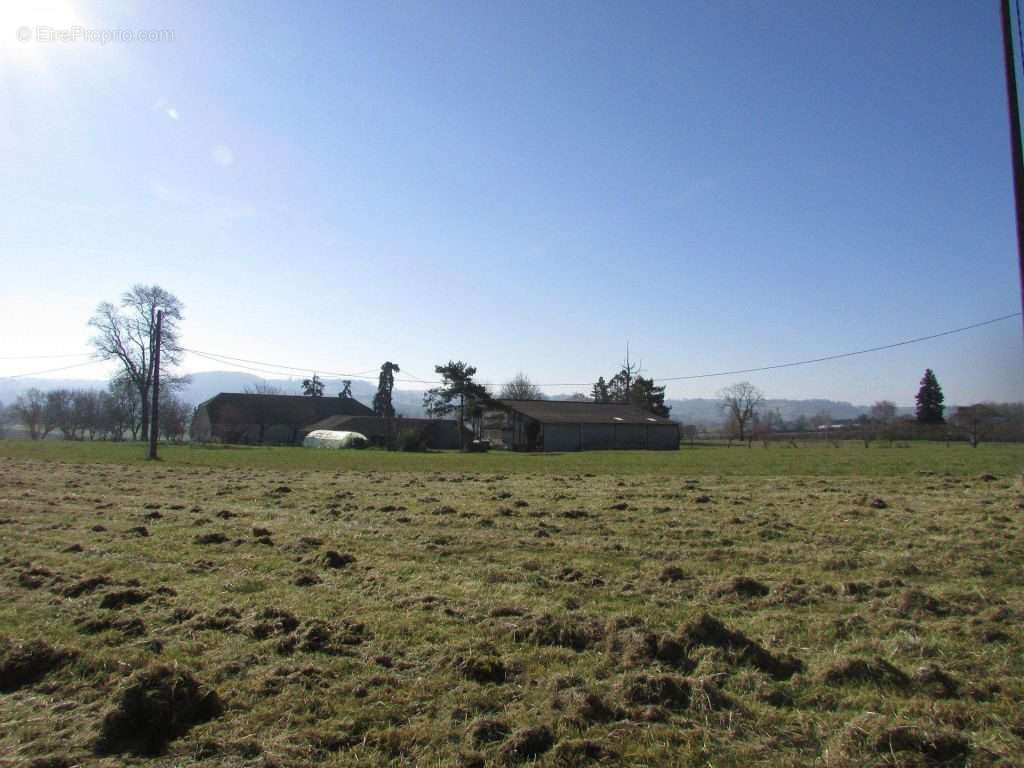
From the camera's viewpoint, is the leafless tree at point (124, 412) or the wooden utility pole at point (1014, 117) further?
the leafless tree at point (124, 412)

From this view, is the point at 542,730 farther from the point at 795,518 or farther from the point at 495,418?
the point at 495,418

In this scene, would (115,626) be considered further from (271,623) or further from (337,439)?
(337,439)

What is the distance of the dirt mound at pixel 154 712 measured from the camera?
3.88 metres

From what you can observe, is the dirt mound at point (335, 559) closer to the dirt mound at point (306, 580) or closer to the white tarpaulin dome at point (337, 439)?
the dirt mound at point (306, 580)

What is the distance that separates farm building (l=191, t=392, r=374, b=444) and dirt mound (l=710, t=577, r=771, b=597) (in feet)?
279

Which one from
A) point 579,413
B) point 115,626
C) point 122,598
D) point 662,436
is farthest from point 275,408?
point 115,626

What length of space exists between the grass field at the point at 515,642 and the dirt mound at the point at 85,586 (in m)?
0.07

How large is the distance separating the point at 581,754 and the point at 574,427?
64417 millimetres

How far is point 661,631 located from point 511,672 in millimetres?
1503

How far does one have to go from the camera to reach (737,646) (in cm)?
536

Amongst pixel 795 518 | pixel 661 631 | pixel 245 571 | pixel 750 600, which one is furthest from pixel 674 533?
pixel 245 571

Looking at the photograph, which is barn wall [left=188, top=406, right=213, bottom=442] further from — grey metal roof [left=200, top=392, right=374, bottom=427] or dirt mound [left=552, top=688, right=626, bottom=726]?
dirt mound [left=552, top=688, right=626, bottom=726]

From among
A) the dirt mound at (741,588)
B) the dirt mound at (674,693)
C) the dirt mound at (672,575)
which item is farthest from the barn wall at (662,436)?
the dirt mound at (674,693)

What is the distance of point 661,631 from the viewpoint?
5754mm
